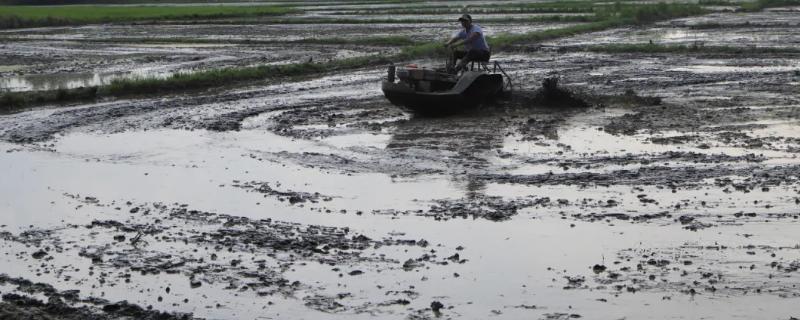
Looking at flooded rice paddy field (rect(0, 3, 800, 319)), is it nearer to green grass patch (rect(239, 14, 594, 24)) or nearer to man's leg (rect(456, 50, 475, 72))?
man's leg (rect(456, 50, 475, 72))

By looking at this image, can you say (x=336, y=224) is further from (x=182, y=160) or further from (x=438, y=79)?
(x=438, y=79)

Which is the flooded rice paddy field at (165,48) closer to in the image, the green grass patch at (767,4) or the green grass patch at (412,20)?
the green grass patch at (412,20)

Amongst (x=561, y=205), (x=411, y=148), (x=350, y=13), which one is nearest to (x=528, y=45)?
(x=411, y=148)

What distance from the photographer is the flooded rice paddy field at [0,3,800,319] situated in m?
6.59

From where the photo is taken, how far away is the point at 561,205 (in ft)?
29.2

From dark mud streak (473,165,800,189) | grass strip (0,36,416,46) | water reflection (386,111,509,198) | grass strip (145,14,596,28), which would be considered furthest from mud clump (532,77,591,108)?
grass strip (145,14,596,28)

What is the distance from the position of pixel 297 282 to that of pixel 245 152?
5.56 m

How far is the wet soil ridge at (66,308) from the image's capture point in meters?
6.27

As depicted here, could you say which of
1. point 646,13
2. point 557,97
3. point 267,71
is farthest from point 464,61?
point 646,13

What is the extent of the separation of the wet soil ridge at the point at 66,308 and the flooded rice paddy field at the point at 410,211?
0.08 ft

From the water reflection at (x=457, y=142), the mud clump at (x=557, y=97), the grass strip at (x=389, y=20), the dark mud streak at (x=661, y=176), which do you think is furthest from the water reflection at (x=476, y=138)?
the grass strip at (x=389, y=20)

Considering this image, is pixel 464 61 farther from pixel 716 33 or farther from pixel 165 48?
pixel 716 33

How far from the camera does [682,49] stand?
24953mm

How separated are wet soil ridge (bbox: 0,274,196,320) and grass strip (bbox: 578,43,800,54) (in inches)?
824
